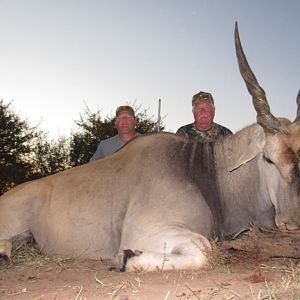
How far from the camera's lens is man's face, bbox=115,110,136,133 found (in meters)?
6.71

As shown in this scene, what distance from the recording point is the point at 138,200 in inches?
142

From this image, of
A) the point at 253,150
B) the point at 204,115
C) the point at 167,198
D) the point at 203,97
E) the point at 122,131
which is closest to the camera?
the point at 167,198

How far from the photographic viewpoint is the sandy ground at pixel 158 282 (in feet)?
7.92

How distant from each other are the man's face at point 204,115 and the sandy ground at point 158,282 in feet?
9.14

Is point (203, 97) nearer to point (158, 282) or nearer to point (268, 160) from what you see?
point (268, 160)

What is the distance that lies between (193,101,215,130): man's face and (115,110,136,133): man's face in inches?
39.6

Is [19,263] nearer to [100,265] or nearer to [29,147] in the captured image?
[100,265]

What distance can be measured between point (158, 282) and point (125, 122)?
163 inches

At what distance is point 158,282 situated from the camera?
108 inches

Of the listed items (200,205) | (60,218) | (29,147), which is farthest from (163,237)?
(29,147)

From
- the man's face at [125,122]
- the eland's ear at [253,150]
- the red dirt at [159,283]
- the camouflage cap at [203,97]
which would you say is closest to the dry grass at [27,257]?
the red dirt at [159,283]

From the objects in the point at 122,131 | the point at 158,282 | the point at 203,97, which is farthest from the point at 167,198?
the point at 122,131

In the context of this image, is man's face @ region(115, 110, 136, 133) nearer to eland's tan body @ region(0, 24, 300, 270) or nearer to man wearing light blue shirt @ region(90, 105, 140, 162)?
man wearing light blue shirt @ region(90, 105, 140, 162)

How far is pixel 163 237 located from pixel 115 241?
61cm
